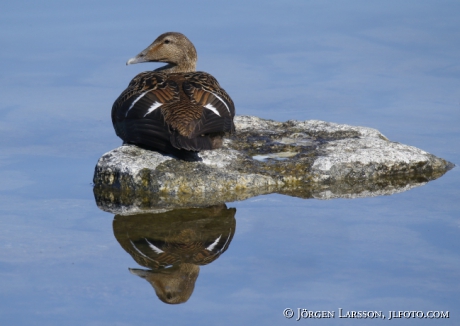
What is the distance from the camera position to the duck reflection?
18.9 ft

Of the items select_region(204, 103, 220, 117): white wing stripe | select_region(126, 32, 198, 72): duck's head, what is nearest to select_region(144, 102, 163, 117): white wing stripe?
select_region(204, 103, 220, 117): white wing stripe

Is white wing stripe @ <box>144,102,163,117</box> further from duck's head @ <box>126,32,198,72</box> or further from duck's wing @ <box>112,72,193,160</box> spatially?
duck's head @ <box>126,32,198,72</box>

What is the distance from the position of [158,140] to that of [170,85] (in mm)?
627

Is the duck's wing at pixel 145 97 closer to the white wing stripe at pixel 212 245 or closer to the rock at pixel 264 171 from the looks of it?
the rock at pixel 264 171

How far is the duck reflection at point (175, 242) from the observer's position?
5.75m

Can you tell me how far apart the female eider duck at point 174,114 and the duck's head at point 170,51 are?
967 mm

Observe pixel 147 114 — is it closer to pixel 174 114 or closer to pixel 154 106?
pixel 154 106

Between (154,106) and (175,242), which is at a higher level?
(154,106)

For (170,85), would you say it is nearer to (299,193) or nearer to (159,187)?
(159,187)

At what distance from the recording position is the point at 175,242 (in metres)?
6.45

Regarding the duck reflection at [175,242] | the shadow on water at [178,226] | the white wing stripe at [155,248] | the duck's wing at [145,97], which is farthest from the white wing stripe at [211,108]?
the white wing stripe at [155,248]

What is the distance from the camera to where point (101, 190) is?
7.73 metres

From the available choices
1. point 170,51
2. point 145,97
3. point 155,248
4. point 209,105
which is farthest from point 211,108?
point 155,248

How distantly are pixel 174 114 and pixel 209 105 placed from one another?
0.48 metres
